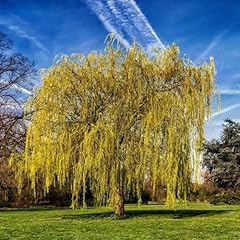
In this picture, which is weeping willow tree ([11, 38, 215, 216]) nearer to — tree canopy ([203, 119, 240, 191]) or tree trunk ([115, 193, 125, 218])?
tree trunk ([115, 193, 125, 218])

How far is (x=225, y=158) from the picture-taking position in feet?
140

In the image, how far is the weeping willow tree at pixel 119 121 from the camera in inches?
789

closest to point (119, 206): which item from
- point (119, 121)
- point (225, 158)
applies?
point (119, 121)

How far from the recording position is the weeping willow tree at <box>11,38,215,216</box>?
20047 millimetres

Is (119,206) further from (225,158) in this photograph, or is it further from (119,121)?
(225,158)

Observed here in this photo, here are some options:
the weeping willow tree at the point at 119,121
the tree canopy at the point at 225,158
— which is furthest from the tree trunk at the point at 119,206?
the tree canopy at the point at 225,158

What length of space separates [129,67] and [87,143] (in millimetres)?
3861

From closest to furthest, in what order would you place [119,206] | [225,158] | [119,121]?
[119,121]
[119,206]
[225,158]

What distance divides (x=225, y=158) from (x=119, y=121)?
79.4 ft

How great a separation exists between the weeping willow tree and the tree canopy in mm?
22077

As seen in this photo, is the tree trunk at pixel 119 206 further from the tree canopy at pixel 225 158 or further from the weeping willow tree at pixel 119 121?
the tree canopy at pixel 225 158

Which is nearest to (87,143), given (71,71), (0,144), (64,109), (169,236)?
(64,109)

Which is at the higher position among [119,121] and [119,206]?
[119,121]

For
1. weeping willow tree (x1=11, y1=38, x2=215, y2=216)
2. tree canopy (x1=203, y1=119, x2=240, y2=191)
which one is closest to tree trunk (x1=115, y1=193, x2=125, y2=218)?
weeping willow tree (x1=11, y1=38, x2=215, y2=216)
